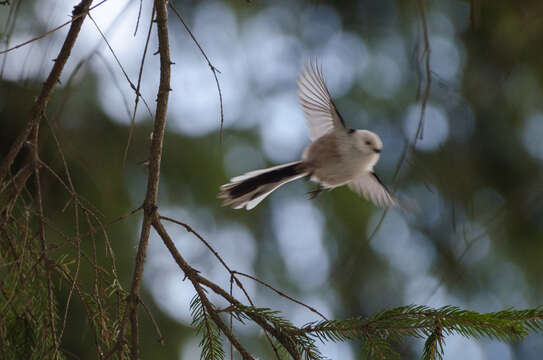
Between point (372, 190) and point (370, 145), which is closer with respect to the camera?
point (370, 145)

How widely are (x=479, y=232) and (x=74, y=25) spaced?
0.59 metres

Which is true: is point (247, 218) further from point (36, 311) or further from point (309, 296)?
point (36, 311)

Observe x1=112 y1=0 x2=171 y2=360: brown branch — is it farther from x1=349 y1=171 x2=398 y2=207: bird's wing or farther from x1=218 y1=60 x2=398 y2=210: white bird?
x1=349 y1=171 x2=398 y2=207: bird's wing

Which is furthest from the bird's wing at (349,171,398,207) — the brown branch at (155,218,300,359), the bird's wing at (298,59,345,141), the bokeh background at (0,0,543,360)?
the bokeh background at (0,0,543,360)

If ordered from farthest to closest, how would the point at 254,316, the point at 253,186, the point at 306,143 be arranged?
the point at 306,143 < the point at 253,186 < the point at 254,316

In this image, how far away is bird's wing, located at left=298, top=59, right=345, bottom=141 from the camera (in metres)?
0.73

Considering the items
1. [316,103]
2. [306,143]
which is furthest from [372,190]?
[306,143]

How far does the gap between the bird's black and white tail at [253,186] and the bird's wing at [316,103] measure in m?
0.10

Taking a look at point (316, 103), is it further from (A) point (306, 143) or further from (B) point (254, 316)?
(A) point (306, 143)

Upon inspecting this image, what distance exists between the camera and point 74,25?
677 millimetres

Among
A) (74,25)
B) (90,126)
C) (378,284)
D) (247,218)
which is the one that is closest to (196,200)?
(247,218)

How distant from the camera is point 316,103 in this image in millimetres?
777

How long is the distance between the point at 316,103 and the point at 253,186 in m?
0.15

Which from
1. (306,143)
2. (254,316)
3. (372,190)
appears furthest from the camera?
(306,143)
